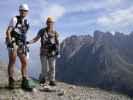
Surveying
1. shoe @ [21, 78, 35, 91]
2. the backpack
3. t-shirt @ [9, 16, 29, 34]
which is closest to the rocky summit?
shoe @ [21, 78, 35, 91]

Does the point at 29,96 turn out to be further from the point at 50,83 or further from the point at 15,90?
the point at 50,83

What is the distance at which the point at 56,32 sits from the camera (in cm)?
2094

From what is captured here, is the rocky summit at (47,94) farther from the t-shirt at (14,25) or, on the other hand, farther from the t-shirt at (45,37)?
the t-shirt at (14,25)

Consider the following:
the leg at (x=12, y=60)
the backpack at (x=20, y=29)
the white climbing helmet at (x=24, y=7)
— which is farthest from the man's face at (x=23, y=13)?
the leg at (x=12, y=60)

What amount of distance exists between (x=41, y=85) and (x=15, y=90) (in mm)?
2041

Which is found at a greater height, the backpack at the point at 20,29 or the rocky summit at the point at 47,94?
the backpack at the point at 20,29

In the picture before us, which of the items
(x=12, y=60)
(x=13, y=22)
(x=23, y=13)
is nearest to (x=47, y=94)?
(x=12, y=60)

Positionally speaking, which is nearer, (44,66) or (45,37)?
(45,37)

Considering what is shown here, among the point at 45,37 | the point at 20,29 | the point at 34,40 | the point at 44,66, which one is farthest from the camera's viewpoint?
the point at 44,66

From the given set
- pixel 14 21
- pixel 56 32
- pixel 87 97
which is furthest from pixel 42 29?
pixel 87 97

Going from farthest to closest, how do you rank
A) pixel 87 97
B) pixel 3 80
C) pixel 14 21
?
pixel 3 80 → pixel 87 97 → pixel 14 21

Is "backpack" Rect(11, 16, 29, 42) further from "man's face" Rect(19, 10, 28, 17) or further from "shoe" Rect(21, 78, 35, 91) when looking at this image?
"shoe" Rect(21, 78, 35, 91)

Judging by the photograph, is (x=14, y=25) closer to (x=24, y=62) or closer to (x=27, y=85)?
(x=24, y=62)

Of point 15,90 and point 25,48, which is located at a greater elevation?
point 25,48
